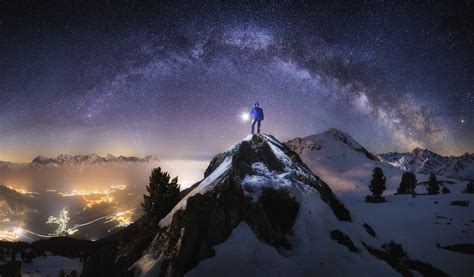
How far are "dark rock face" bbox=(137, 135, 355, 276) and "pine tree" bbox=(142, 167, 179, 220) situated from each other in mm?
3880

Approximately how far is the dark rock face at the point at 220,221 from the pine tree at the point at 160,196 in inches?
153

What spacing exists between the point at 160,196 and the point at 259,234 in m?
10.9

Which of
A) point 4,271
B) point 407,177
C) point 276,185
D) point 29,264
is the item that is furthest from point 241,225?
point 29,264

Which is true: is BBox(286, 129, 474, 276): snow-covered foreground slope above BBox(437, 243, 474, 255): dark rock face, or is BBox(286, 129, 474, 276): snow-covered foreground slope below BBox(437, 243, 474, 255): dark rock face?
above

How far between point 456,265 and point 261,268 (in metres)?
19.8

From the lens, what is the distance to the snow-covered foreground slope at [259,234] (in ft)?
58.7

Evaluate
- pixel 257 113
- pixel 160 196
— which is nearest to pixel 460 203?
pixel 257 113

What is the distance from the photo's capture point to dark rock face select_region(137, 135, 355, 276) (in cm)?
1831

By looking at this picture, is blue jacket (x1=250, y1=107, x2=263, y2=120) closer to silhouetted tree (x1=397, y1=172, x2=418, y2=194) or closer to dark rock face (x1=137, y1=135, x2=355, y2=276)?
dark rock face (x1=137, y1=135, x2=355, y2=276)

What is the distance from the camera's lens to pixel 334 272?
1820cm

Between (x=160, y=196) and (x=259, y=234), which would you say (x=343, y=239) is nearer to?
(x=259, y=234)

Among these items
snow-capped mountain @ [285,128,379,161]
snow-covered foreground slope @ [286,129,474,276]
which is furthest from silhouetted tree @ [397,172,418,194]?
snow-capped mountain @ [285,128,379,161]

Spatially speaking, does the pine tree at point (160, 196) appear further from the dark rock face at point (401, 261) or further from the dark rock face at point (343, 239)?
the dark rock face at point (401, 261)

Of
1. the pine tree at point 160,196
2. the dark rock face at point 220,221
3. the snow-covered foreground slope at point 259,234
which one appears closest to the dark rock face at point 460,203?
the snow-covered foreground slope at point 259,234
